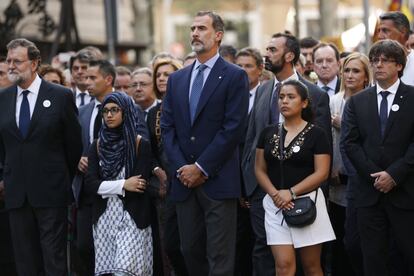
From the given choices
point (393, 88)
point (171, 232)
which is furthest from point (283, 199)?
point (171, 232)

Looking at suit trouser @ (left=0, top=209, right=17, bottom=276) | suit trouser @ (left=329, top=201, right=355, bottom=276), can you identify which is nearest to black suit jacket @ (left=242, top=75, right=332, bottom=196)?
suit trouser @ (left=329, top=201, right=355, bottom=276)

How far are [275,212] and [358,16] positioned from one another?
52586mm

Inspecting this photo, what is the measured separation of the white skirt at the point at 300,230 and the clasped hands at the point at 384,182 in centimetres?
52

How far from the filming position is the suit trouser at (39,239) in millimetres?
10977

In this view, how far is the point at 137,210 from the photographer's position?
11008 millimetres

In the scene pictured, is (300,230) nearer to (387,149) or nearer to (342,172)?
(387,149)

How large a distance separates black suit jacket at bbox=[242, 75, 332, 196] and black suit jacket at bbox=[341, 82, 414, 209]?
15.7 inches

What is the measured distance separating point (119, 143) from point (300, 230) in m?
2.13

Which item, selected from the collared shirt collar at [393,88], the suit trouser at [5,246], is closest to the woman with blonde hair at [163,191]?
the suit trouser at [5,246]

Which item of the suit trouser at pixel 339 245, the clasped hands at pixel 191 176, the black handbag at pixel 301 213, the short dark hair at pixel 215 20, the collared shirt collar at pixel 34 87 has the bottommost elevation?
the suit trouser at pixel 339 245

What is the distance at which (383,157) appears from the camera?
1029cm

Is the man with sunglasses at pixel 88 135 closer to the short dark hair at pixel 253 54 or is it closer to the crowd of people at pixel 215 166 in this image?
the crowd of people at pixel 215 166

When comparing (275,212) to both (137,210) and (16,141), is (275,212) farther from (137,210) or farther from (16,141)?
(16,141)

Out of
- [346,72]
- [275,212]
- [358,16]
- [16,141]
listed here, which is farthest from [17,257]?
[358,16]
